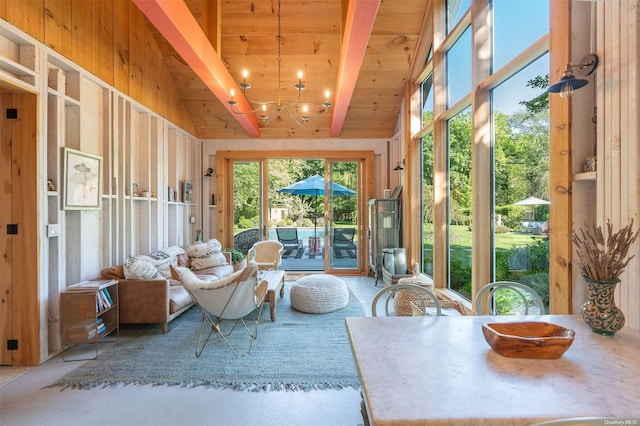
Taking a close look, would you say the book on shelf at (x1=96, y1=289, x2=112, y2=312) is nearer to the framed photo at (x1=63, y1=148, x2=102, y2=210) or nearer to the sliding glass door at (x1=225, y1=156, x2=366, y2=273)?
the framed photo at (x1=63, y1=148, x2=102, y2=210)

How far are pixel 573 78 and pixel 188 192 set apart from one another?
5.75 m

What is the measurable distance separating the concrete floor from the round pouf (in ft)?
5.32

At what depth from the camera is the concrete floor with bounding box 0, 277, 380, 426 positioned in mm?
1987

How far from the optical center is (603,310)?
1320 mm

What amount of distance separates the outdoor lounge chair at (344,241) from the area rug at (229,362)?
314 cm

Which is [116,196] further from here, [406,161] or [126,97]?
[406,161]

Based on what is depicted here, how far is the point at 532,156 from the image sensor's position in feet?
8.05

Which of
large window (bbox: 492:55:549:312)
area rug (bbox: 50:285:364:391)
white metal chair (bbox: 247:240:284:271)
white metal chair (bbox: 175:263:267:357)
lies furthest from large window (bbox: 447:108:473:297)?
white metal chair (bbox: 247:240:284:271)

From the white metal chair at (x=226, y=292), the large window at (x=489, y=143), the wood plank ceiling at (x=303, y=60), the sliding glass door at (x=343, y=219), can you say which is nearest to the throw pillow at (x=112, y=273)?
the white metal chair at (x=226, y=292)

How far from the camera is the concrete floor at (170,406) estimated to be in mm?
1987

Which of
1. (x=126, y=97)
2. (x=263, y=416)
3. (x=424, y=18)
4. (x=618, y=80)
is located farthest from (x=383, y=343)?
(x=424, y=18)

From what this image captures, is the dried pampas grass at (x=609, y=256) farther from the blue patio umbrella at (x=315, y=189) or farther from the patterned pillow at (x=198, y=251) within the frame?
the blue patio umbrella at (x=315, y=189)

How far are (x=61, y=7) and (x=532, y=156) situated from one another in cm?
446

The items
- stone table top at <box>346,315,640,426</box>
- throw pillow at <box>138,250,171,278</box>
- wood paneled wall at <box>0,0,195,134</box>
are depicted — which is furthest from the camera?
throw pillow at <box>138,250,171,278</box>
